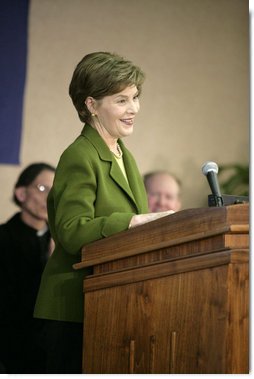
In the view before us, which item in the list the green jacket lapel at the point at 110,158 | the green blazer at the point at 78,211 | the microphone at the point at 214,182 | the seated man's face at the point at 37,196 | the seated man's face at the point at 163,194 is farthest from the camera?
the seated man's face at the point at 163,194

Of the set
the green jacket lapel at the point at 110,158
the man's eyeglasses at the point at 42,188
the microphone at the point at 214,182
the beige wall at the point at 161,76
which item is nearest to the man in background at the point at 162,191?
the beige wall at the point at 161,76

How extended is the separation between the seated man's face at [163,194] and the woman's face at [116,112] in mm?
2420

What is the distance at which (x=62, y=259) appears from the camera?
8.71 ft

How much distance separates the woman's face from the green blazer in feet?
0.21

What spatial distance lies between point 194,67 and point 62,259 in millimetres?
3638

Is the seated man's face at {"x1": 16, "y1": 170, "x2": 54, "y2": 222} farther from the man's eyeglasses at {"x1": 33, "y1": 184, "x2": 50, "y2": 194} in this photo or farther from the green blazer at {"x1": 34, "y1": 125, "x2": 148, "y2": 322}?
the green blazer at {"x1": 34, "y1": 125, "x2": 148, "y2": 322}

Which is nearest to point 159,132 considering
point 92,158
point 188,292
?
point 92,158

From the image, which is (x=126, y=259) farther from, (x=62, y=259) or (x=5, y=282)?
(x=5, y=282)

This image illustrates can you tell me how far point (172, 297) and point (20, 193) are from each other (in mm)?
2875

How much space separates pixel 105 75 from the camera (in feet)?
8.93

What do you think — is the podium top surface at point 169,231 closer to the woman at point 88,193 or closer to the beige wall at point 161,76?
the woman at point 88,193

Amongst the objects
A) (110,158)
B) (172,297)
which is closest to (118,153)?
(110,158)

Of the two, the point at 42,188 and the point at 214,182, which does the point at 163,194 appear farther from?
the point at 214,182

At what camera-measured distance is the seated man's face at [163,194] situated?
5.25 meters
